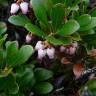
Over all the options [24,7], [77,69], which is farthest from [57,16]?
[77,69]

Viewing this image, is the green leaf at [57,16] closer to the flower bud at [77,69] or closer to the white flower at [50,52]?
the white flower at [50,52]

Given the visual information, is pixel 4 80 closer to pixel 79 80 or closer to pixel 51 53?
pixel 51 53

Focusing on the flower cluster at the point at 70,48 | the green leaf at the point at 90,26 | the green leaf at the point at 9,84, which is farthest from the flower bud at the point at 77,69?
the green leaf at the point at 9,84

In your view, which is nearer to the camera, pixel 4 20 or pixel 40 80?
pixel 40 80

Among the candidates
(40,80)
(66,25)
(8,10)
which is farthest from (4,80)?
(8,10)

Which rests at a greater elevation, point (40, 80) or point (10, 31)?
point (10, 31)
